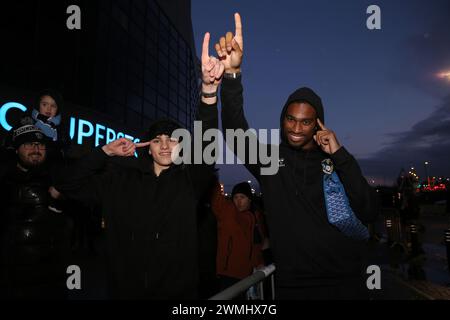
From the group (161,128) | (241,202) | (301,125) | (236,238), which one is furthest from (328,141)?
(241,202)

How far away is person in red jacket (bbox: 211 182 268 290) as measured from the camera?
3979 mm

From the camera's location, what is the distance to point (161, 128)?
98.7 inches

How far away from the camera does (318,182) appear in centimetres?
214

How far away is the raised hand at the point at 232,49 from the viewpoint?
204cm

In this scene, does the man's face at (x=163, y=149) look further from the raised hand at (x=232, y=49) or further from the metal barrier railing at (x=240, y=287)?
the metal barrier railing at (x=240, y=287)

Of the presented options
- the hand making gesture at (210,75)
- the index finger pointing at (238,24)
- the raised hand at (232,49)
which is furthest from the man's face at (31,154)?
the index finger pointing at (238,24)

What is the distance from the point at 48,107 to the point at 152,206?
2146mm

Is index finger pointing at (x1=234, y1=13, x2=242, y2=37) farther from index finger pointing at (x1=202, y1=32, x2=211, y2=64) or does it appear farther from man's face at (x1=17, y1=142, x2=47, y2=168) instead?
man's face at (x1=17, y1=142, x2=47, y2=168)

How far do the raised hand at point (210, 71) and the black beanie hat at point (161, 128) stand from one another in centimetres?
59

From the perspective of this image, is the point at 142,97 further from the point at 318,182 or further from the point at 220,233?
the point at 318,182

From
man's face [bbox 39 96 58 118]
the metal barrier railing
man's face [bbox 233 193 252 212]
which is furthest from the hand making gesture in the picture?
man's face [bbox 233 193 252 212]

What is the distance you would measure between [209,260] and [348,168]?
2.23 m

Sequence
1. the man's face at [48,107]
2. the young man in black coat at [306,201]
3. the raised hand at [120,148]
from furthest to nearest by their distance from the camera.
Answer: the man's face at [48,107] → the raised hand at [120,148] → the young man in black coat at [306,201]

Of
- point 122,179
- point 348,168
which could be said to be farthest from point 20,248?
point 348,168
